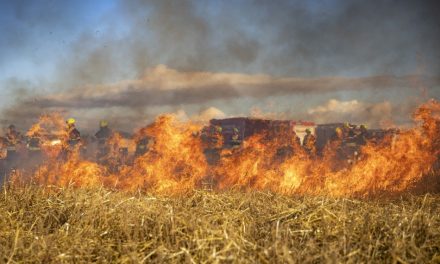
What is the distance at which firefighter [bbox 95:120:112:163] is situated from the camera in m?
18.6

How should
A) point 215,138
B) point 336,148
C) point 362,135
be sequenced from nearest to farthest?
point 215,138 → point 336,148 → point 362,135

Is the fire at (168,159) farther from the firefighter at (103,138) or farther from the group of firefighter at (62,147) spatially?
the firefighter at (103,138)

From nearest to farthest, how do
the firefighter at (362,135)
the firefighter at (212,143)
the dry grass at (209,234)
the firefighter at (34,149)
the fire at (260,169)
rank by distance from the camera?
the dry grass at (209,234)
the fire at (260,169)
the firefighter at (212,143)
the firefighter at (34,149)
the firefighter at (362,135)

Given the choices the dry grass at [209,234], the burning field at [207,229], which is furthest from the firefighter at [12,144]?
the dry grass at [209,234]

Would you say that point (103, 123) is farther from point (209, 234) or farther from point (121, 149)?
point (209, 234)

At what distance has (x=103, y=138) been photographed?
1908 cm

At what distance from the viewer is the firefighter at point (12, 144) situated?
64.7 ft

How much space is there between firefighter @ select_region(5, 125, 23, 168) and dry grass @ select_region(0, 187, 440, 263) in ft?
51.6

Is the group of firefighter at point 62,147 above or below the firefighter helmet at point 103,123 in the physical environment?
below

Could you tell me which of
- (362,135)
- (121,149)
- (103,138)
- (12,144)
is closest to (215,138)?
(121,149)

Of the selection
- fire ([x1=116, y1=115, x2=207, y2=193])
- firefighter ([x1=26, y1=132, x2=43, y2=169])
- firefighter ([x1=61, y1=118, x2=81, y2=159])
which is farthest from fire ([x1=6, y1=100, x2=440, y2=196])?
firefighter ([x1=26, y1=132, x2=43, y2=169])

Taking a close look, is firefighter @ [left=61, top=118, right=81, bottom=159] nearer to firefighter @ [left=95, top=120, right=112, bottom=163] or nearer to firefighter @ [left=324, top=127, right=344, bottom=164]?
firefighter @ [left=95, top=120, right=112, bottom=163]

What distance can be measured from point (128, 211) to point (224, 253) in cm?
179

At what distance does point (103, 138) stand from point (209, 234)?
15.8 m
